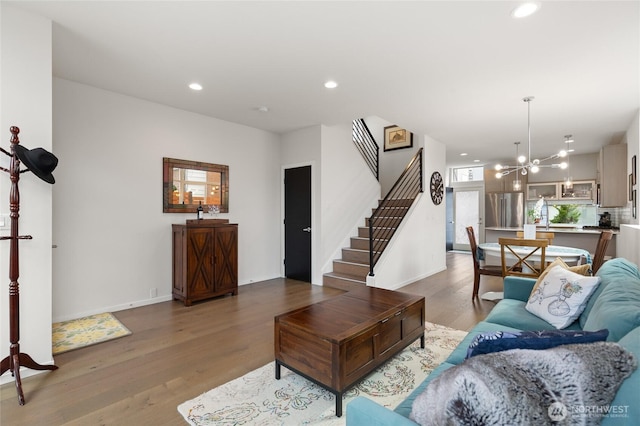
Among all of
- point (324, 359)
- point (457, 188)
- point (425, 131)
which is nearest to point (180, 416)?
point (324, 359)

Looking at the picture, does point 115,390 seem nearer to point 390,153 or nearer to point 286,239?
point 286,239

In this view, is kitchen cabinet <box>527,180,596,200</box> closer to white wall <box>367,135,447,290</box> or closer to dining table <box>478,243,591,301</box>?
white wall <box>367,135,447,290</box>

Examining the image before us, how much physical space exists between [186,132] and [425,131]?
4164 mm

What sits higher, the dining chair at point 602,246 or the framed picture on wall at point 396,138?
the framed picture on wall at point 396,138

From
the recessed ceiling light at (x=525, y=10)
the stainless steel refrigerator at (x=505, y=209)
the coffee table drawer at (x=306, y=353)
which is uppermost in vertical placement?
the recessed ceiling light at (x=525, y=10)

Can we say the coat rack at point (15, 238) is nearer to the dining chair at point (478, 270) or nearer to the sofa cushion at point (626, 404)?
the sofa cushion at point (626, 404)

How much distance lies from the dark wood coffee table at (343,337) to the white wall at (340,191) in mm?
2761

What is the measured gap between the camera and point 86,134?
365cm

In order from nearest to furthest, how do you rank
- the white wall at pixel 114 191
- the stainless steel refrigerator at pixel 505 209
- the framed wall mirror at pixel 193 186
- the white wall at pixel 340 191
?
the white wall at pixel 114 191 → the framed wall mirror at pixel 193 186 → the white wall at pixel 340 191 → the stainless steel refrigerator at pixel 505 209

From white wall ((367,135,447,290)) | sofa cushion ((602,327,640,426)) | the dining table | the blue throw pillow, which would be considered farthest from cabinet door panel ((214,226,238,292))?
sofa cushion ((602,327,640,426))

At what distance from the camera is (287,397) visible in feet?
6.84

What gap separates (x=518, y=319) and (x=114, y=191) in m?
4.54

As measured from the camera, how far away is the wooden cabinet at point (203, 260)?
4109mm

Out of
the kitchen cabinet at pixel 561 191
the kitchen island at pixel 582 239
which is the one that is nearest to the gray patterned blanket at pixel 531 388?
the kitchen island at pixel 582 239
